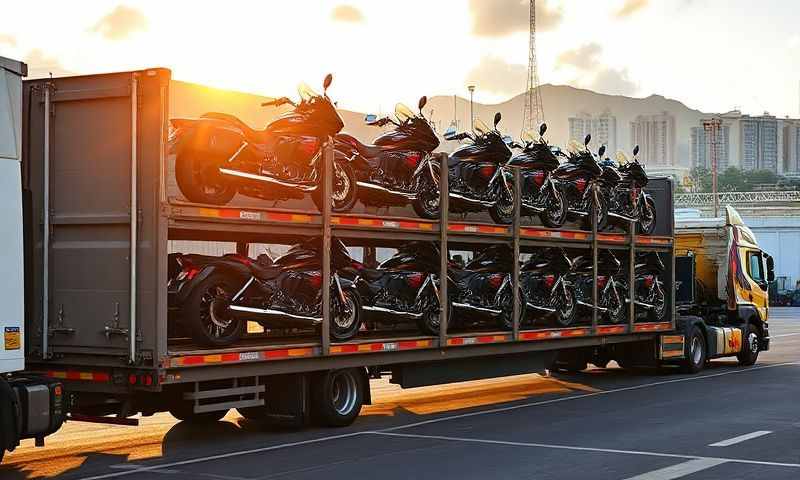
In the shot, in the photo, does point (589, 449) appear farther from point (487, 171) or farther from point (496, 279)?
point (487, 171)

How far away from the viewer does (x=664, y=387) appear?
17453mm

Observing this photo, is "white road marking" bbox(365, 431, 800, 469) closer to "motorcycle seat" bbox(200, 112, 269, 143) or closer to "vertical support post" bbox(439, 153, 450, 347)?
"vertical support post" bbox(439, 153, 450, 347)

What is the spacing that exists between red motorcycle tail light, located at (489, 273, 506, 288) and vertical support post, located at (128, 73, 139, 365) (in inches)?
241

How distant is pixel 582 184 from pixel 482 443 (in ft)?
23.7

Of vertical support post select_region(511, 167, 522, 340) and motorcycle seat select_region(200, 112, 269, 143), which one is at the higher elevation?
motorcycle seat select_region(200, 112, 269, 143)

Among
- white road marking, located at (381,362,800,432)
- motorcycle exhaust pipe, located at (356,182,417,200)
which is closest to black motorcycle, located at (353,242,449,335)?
motorcycle exhaust pipe, located at (356,182,417,200)

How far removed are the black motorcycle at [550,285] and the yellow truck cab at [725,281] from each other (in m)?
5.24

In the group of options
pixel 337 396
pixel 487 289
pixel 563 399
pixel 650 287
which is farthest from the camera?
pixel 650 287

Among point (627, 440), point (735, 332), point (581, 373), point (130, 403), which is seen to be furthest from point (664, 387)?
point (130, 403)

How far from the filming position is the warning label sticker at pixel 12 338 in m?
8.88

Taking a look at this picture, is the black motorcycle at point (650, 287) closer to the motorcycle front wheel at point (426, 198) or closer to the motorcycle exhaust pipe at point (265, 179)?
the motorcycle front wheel at point (426, 198)

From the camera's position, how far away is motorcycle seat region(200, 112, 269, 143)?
37.7ft

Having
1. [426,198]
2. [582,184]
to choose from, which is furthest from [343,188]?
[582,184]

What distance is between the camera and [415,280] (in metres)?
14.0
